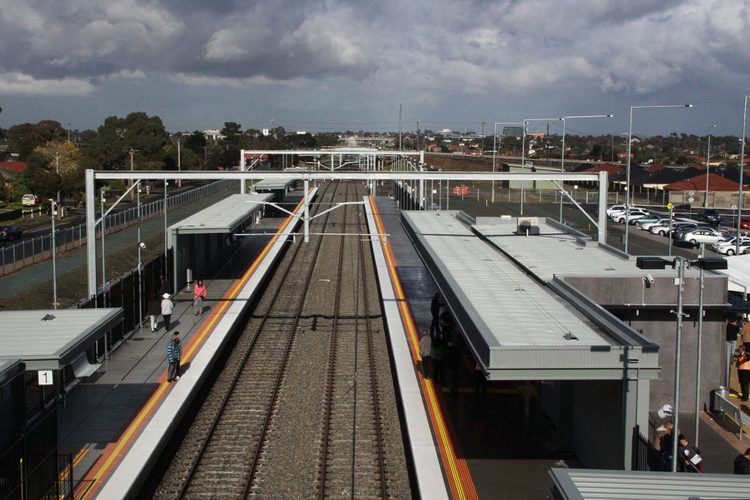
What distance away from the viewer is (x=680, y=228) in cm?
4262

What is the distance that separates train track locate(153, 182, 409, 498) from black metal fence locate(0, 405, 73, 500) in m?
1.62

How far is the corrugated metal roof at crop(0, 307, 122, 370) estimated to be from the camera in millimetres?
9945

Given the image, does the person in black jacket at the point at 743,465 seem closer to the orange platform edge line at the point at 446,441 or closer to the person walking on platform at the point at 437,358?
the orange platform edge line at the point at 446,441

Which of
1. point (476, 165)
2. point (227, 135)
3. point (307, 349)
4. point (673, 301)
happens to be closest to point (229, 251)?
point (307, 349)

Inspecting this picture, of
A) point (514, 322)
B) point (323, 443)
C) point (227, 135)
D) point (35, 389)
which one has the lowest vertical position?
point (323, 443)

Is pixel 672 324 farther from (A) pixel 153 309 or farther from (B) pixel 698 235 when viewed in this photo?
(B) pixel 698 235

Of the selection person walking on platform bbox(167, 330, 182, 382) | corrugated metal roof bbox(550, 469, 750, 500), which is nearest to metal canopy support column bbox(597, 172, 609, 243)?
person walking on platform bbox(167, 330, 182, 382)

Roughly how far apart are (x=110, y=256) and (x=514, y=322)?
24.1 metres

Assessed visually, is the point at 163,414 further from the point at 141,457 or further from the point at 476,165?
the point at 476,165

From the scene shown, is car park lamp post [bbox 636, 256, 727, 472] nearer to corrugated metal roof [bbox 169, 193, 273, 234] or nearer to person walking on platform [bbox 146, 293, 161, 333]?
person walking on platform [bbox 146, 293, 161, 333]

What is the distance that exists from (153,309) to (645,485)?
16.3 meters

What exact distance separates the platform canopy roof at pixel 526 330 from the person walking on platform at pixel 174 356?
17.3 ft

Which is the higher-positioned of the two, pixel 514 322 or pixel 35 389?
pixel 514 322

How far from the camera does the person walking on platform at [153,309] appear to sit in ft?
66.8
